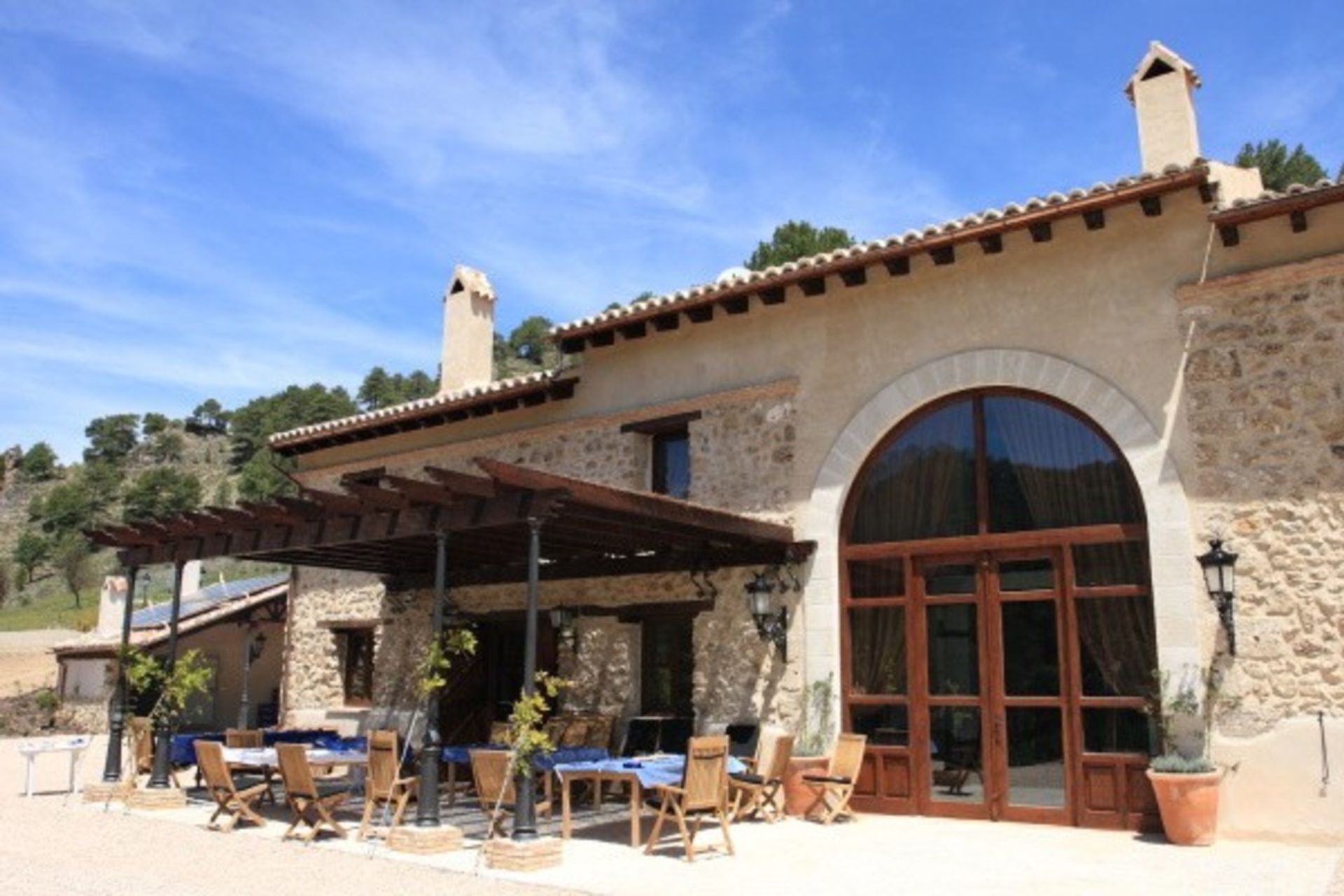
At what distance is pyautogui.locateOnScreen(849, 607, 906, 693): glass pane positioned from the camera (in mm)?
9930

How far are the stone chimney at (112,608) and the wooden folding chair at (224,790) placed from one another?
18040 millimetres

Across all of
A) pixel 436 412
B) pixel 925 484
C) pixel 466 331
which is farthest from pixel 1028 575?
pixel 466 331

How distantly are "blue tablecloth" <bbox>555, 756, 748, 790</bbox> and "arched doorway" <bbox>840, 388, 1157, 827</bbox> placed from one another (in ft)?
7.54

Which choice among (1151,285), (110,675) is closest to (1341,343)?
(1151,285)

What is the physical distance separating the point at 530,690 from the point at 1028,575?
456cm

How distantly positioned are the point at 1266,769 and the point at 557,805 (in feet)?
19.9

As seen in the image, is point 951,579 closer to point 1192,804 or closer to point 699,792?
point 1192,804

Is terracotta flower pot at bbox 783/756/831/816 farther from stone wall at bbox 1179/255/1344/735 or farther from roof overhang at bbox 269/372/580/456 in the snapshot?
roof overhang at bbox 269/372/580/456

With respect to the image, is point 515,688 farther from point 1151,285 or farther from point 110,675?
point 110,675

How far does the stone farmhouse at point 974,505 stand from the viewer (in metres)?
8.28

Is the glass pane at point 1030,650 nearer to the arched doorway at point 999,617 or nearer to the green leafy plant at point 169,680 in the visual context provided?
the arched doorway at point 999,617

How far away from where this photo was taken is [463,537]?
34.6 ft

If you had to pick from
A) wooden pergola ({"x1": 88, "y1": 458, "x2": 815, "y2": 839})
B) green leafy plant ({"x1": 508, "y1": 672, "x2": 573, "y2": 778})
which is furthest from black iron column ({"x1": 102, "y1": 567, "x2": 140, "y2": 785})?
green leafy plant ({"x1": 508, "y1": 672, "x2": 573, "y2": 778})

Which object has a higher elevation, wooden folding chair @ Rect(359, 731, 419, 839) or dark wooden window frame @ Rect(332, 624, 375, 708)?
dark wooden window frame @ Rect(332, 624, 375, 708)
